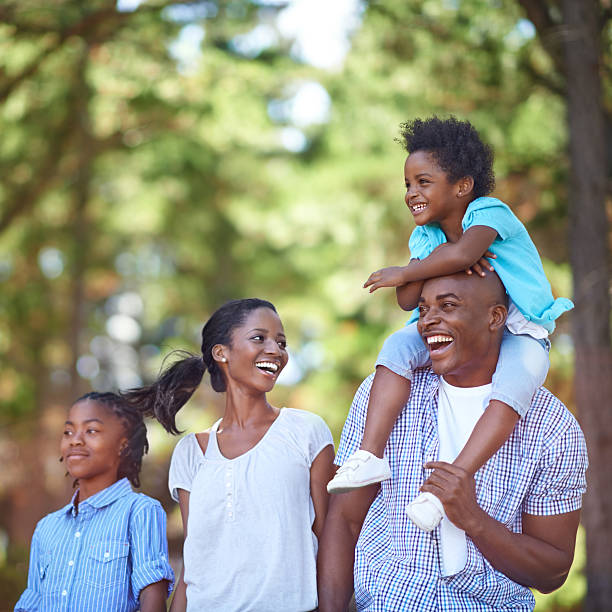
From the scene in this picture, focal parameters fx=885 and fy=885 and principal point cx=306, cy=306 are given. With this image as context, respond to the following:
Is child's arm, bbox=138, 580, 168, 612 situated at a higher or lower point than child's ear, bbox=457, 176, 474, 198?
lower

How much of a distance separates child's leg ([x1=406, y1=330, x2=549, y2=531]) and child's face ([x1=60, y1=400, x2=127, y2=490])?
5.57ft

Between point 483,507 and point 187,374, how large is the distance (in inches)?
63.2

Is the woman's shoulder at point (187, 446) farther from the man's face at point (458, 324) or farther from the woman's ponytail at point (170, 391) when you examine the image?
the man's face at point (458, 324)

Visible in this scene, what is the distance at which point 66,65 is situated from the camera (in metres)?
13.7

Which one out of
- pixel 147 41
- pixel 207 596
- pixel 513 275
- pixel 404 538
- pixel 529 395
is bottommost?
pixel 207 596

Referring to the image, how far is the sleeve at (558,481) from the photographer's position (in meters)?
3.10

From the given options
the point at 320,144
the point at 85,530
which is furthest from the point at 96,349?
the point at 85,530

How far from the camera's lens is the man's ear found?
3.23 metres

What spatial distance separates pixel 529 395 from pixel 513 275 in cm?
48

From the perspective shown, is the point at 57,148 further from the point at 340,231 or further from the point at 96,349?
the point at 96,349

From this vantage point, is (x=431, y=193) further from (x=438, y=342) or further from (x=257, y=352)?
(x=257, y=352)

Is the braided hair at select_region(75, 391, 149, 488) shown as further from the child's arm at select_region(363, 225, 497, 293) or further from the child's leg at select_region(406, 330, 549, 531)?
the child's leg at select_region(406, 330, 549, 531)

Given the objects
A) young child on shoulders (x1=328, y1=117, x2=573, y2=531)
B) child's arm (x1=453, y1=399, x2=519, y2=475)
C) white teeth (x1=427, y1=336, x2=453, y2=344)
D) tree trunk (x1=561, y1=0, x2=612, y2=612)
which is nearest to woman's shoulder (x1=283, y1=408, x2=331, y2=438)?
young child on shoulders (x1=328, y1=117, x2=573, y2=531)

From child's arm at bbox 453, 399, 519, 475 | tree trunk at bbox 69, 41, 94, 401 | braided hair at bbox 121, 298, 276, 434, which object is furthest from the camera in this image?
tree trunk at bbox 69, 41, 94, 401
